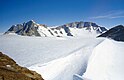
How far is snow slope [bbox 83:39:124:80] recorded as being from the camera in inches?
587

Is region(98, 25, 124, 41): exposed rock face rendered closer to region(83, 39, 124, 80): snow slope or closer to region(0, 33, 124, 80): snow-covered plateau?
region(83, 39, 124, 80): snow slope

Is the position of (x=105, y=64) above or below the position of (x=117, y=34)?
below

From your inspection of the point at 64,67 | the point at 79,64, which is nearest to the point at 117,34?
the point at 79,64

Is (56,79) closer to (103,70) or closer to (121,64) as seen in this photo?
(103,70)

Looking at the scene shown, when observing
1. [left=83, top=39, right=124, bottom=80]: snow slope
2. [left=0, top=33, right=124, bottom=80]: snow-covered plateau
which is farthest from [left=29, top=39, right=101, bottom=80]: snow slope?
[left=83, top=39, right=124, bottom=80]: snow slope

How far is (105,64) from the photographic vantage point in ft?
56.7

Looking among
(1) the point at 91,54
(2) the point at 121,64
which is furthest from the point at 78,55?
(2) the point at 121,64

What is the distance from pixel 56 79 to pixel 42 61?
11.6 ft

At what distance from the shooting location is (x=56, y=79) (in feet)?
48.9

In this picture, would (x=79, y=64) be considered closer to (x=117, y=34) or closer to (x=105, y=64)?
(x=105, y=64)

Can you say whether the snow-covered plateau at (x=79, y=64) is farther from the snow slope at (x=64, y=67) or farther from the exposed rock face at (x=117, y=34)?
the exposed rock face at (x=117, y=34)

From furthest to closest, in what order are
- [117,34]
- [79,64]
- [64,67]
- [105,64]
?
[117,34] → [105,64] → [79,64] → [64,67]

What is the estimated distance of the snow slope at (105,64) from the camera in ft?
48.9

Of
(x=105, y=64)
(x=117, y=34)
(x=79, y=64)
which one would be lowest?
(x=105, y=64)
